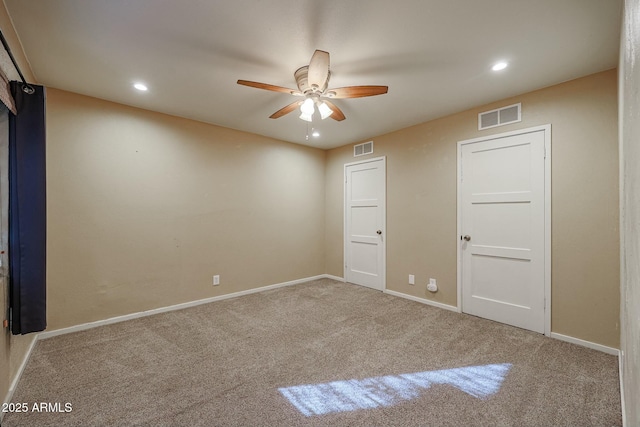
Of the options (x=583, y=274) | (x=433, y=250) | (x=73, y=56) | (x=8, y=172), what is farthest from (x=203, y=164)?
(x=583, y=274)

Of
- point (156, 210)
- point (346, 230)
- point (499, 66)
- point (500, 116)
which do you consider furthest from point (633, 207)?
point (156, 210)

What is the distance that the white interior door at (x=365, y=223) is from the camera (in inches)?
168

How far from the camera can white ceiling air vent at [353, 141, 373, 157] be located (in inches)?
174

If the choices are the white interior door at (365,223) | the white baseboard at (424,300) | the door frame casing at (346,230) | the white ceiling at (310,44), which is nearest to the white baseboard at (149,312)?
the door frame casing at (346,230)

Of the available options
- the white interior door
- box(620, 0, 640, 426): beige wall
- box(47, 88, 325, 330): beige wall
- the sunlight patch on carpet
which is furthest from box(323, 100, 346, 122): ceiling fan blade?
the sunlight patch on carpet

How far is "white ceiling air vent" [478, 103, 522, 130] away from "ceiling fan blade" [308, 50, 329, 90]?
2110 mm

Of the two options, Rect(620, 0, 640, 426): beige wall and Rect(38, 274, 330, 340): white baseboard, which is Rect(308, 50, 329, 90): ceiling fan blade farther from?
Rect(38, 274, 330, 340): white baseboard

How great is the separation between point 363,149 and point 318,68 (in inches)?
106

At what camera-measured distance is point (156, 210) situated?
3334 mm

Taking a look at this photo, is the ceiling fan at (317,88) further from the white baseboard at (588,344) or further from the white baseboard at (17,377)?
the white baseboard at (588,344)

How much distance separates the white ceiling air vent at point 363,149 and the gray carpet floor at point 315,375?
261cm

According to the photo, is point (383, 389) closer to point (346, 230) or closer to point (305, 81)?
point (305, 81)

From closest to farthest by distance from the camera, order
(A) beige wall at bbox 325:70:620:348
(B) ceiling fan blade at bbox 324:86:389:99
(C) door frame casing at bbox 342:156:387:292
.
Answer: (B) ceiling fan blade at bbox 324:86:389:99
(A) beige wall at bbox 325:70:620:348
(C) door frame casing at bbox 342:156:387:292

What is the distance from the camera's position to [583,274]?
2.49 meters
